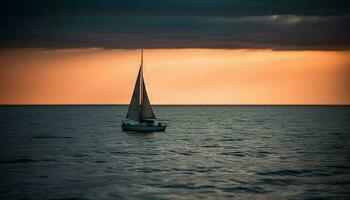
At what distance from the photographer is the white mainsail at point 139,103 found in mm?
112562

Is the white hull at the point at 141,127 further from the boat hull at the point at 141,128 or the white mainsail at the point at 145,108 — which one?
the white mainsail at the point at 145,108

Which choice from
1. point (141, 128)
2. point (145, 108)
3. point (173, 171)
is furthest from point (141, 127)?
point (173, 171)

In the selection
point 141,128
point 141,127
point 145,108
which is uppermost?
point 145,108

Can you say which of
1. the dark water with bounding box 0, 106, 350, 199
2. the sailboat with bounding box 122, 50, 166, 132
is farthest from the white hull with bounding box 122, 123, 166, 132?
the dark water with bounding box 0, 106, 350, 199

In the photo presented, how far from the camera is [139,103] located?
4498 inches

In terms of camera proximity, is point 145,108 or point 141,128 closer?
point 145,108

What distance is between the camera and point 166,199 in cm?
4800

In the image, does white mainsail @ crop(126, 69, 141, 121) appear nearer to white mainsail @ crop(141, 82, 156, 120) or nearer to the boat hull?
white mainsail @ crop(141, 82, 156, 120)

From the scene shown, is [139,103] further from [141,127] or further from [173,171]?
[173,171]

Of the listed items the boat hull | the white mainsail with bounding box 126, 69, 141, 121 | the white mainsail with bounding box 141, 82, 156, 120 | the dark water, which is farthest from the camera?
the boat hull

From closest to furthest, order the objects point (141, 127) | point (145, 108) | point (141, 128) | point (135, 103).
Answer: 1. point (135, 103)
2. point (145, 108)
3. point (141, 127)
4. point (141, 128)

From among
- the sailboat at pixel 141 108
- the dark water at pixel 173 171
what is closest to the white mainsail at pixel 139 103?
the sailboat at pixel 141 108

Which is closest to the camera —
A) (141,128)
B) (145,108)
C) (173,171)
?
(173,171)

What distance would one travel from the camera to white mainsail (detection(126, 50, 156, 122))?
369ft
